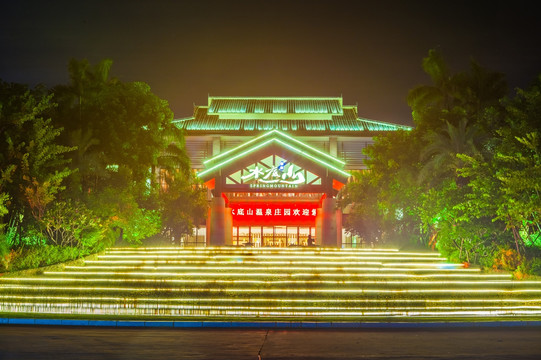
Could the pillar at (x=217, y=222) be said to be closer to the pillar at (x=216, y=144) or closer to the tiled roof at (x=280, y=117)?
the pillar at (x=216, y=144)

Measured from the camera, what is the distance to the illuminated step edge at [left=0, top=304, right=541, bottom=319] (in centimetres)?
1788

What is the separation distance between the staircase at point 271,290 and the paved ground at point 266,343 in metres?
2.20

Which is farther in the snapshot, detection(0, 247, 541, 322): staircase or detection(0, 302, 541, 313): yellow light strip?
detection(0, 302, 541, 313): yellow light strip

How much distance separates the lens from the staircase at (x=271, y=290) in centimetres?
1811

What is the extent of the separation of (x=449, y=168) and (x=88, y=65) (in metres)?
17.9

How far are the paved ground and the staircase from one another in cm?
220

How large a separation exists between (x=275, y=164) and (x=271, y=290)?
559 inches

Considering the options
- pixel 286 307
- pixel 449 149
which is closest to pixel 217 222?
pixel 449 149

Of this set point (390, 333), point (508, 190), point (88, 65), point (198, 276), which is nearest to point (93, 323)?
point (198, 276)

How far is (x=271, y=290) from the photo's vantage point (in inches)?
787

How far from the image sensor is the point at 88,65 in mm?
29969

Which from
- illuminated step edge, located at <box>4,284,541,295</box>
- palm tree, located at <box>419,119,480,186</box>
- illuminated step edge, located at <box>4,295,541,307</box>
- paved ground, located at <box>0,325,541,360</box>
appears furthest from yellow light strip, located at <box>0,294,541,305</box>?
palm tree, located at <box>419,119,480,186</box>

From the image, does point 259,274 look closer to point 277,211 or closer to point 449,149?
point 449,149

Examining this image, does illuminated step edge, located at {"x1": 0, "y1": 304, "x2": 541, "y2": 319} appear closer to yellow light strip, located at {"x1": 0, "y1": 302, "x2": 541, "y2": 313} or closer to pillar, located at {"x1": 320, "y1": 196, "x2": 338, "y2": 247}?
yellow light strip, located at {"x1": 0, "y1": 302, "x2": 541, "y2": 313}
